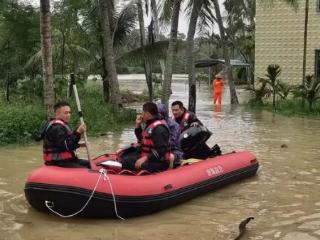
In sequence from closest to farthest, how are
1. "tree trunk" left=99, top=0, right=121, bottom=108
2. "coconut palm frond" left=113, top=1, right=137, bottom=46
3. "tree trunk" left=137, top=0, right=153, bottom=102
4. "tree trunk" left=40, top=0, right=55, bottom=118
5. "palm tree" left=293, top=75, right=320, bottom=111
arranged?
"tree trunk" left=40, top=0, right=55, bottom=118 < "tree trunk" left=99, top=0, right=121, bottom=108 < "tree trunk" left=137, top=0, right=153, bottom=102 < "palm tree" left=293, top=75, right=320, bottom=111 < "coconut palm frond" left=113, top=1, right=137, bottom=46

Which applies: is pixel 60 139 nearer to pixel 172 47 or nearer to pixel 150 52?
pixel 172 47

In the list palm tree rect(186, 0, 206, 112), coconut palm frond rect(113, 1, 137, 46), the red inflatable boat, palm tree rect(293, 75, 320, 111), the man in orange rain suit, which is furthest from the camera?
the man in orange rain suit

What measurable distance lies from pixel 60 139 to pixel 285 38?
20218 mm

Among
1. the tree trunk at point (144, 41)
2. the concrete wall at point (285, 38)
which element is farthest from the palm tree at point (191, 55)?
the concrete wall at point (285, 38)

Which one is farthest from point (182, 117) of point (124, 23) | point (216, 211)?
point (124, 23)

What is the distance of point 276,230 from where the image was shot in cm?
664

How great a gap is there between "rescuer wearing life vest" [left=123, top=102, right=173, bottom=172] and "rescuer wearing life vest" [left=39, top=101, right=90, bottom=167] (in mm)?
868

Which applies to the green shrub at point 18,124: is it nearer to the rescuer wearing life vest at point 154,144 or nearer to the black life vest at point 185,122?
the black life vest at point 185,122

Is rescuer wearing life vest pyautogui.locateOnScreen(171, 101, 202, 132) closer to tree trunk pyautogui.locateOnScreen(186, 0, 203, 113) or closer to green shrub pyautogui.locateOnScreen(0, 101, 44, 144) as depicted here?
green shrub pyautogui.locateOnScreen(0, 101, 44, 144)

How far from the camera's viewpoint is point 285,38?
25.9m

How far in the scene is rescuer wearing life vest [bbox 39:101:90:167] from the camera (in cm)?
731

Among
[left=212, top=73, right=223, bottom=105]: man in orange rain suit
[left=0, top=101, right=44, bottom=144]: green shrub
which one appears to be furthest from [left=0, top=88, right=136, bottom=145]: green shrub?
[left=212, top=73, right=223, bottom=105]: man in orange rain suit

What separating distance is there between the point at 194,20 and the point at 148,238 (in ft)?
43.8

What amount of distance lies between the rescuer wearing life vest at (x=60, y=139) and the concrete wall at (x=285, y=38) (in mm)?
18768
